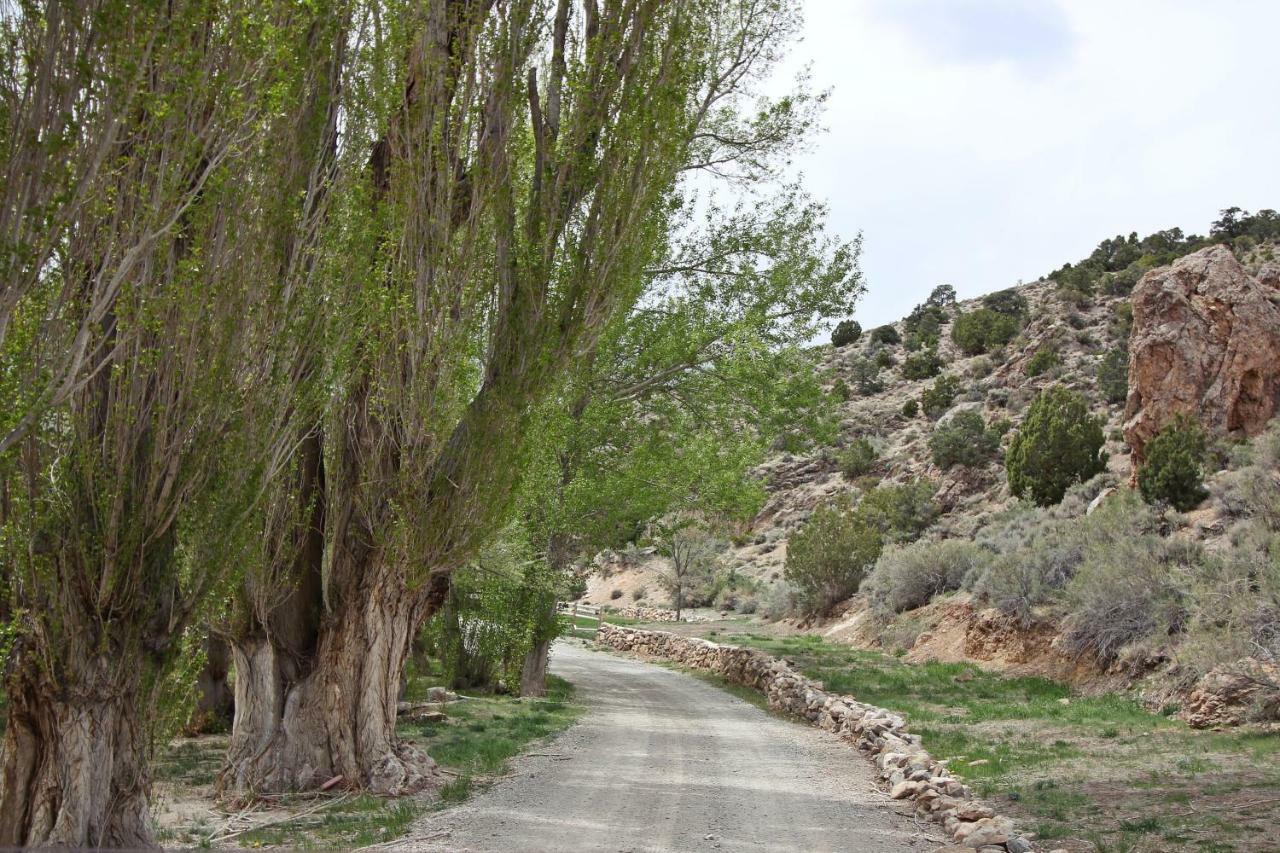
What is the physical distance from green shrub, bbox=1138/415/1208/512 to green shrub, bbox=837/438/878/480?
2188 cm

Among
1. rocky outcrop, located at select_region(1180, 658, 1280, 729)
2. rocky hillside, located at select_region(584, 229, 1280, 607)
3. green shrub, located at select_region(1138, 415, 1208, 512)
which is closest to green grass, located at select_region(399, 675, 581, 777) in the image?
rocky hillside, located at select_region(584, 229, 1280, 607)

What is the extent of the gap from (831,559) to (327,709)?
71.7 feet

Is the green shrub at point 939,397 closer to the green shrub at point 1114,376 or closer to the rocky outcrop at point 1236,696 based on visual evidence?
the green shrub at point 1114,376

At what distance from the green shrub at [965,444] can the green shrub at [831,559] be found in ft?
29.6

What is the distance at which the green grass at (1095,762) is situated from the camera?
6793 mm

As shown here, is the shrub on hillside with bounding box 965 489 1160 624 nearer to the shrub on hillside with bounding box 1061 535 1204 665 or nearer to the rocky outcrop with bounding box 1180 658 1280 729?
the shrub on hillside with bounding box 1061 535 1204 665

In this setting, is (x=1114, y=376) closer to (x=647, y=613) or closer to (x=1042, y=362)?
(x=1042, y=362)

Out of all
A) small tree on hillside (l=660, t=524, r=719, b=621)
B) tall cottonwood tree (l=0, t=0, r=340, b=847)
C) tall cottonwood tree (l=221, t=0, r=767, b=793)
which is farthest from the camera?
small tree on hillside (l=660, t=524, r=719, b=621)

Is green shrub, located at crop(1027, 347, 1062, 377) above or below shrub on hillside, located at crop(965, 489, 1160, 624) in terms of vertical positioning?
above

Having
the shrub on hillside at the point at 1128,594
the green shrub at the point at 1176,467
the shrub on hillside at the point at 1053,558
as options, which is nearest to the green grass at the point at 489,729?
the shrub on hillside at the point at 1128,594

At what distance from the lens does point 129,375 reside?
5805 mm

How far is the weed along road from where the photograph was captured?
706cm

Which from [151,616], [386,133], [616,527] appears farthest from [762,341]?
[151,616]

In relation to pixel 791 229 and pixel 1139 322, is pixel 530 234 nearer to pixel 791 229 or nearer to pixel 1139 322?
pixel 791 229
